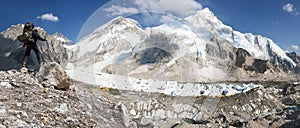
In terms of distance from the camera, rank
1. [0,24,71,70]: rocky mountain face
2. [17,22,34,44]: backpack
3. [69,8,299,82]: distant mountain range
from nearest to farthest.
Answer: [69,8,299,82]: distant mountain range
[17,22,34,44]: backpack
[0,24,71,70]: rocky mountain face

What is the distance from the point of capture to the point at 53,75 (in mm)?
8406

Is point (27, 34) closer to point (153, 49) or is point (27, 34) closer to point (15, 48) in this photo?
point (153, 49)

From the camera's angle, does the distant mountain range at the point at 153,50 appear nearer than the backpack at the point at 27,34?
Yes

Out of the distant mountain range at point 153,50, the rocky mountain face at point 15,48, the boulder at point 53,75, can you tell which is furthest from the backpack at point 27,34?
the rocky mountain face at point 15,48

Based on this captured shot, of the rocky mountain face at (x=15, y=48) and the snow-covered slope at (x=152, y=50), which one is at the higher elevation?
the rocky mountain face at (x=15, y=48)

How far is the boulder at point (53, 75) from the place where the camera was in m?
8.30

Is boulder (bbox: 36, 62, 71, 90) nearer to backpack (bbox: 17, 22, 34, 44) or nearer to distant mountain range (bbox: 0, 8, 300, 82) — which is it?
backpack (bbox: 17, 22, 34, 44)

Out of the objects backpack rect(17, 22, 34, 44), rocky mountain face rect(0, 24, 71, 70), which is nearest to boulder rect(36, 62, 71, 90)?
backpack rect(17, 22, 34, 44)

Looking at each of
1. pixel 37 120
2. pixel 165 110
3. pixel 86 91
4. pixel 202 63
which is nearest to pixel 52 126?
pixel 37 120

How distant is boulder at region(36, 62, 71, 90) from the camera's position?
8.30m

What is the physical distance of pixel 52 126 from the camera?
254 inches

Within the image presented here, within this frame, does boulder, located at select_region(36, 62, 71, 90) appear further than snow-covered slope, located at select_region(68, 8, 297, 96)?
Yes

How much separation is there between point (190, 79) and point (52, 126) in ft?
9.16

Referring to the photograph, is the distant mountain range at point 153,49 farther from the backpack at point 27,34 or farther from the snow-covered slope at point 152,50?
the backpack at point 27,34
